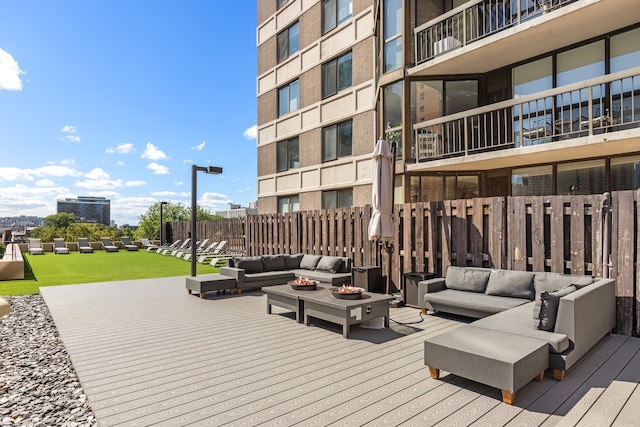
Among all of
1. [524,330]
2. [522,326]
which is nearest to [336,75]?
[522,326]

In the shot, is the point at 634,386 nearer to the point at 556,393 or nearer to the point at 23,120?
the point at 556,393

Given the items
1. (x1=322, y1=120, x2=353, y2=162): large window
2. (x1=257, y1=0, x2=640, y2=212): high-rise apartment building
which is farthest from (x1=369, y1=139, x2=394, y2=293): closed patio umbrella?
(x1=322, y1=120, x2=353, y2=162): large window

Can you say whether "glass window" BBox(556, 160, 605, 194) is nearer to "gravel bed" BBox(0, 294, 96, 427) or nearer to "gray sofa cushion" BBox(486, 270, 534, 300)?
"gray sofa cushion" BBox(486, 270, 534, 300)

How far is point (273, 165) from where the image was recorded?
18.2 m

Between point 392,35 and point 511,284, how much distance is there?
852 centimetres

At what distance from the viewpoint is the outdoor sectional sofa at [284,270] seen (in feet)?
29.7

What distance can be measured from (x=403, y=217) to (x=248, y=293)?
14.2 ft

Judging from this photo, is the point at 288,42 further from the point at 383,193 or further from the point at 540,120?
the point at 383,193

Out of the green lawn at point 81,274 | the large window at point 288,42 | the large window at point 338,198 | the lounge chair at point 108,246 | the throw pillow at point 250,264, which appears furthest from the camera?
the lounge chair at point 108,246

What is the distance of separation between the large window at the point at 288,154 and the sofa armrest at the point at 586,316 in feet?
43.1

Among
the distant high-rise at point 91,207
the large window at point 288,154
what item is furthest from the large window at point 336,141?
the distant high-rise at point 91,207

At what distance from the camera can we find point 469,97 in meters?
10.7

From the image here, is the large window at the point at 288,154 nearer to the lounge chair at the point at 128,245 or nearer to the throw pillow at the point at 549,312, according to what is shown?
the throw pillow at the point at 549,312

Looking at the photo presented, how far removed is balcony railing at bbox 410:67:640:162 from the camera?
784 centimetres
